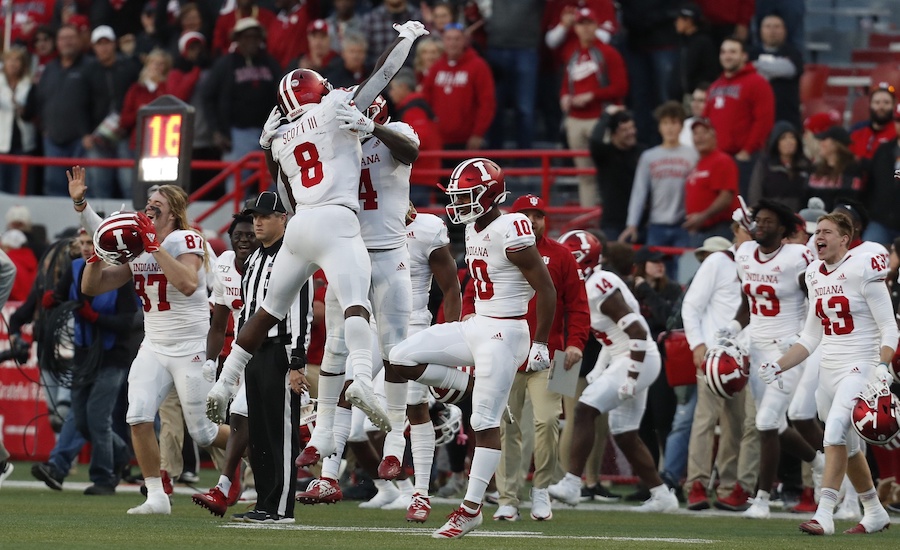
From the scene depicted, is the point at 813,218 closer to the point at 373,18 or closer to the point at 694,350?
the point at 694,350

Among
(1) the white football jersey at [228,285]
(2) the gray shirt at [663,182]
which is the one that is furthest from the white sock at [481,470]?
(2) the gray shirt at [663,182]

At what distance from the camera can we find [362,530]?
10234 millimetres

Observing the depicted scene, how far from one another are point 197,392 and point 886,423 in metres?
4.71

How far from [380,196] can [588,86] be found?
7.70 m

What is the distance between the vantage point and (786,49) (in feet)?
57.7

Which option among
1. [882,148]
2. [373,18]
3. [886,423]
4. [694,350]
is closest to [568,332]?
[694,350]

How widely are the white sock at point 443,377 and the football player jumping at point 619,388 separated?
8.67ft

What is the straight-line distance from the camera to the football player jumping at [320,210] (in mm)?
9867

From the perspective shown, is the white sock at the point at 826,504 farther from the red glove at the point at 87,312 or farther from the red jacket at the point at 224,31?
the red jacket at the point at 224,31

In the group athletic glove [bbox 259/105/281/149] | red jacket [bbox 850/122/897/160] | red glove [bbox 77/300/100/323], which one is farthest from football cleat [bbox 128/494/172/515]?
red jacket [bbox 850/122/897/160]

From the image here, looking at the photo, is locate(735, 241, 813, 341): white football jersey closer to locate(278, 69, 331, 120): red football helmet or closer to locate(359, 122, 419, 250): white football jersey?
locate(359, 122, 419, 250): white football jersey

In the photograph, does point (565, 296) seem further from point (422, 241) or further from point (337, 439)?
point (337, 439)

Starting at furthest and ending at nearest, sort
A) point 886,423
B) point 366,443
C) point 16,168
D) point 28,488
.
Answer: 1. point 16,168
2. point 28,488
3. point 366,443
4. point 886,423

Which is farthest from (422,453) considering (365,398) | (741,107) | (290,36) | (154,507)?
(290,36)
